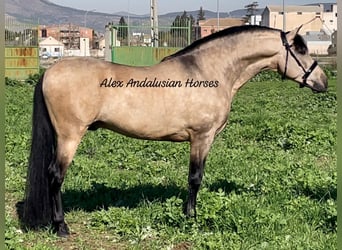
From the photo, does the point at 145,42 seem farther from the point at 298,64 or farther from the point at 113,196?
the point at 298,64

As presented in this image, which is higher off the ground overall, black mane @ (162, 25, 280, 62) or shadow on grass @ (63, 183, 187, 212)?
black mane @ (162, 25, 280, 62)

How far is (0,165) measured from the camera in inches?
82.0

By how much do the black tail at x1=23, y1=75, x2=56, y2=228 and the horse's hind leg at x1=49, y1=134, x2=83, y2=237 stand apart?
2.6 inches

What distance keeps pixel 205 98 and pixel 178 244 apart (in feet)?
4.41

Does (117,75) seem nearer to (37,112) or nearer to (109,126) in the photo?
(109,126)

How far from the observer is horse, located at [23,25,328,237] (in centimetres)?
479

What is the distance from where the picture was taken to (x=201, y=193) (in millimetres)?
5703

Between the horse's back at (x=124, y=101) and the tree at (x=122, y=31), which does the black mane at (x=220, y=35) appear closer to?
the horse's back at (x=124, y=101)

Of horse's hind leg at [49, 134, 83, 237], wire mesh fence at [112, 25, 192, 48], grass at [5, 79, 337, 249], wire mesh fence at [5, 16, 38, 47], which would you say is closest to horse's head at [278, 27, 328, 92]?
grass at [5, 79, 337, 249]

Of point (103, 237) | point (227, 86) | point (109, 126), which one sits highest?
point (227, 86)

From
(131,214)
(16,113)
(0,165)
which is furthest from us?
(16,113)

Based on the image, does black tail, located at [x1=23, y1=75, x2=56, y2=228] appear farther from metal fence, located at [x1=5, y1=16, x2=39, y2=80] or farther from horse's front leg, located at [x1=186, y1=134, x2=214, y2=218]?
metal fence, located at [x1=5, y1=16, x2=39, y2=80]

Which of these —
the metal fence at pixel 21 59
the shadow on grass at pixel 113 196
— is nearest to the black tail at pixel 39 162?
the shadow on grass at pixel 113 196

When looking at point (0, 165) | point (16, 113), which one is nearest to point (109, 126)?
point (0, 165)
